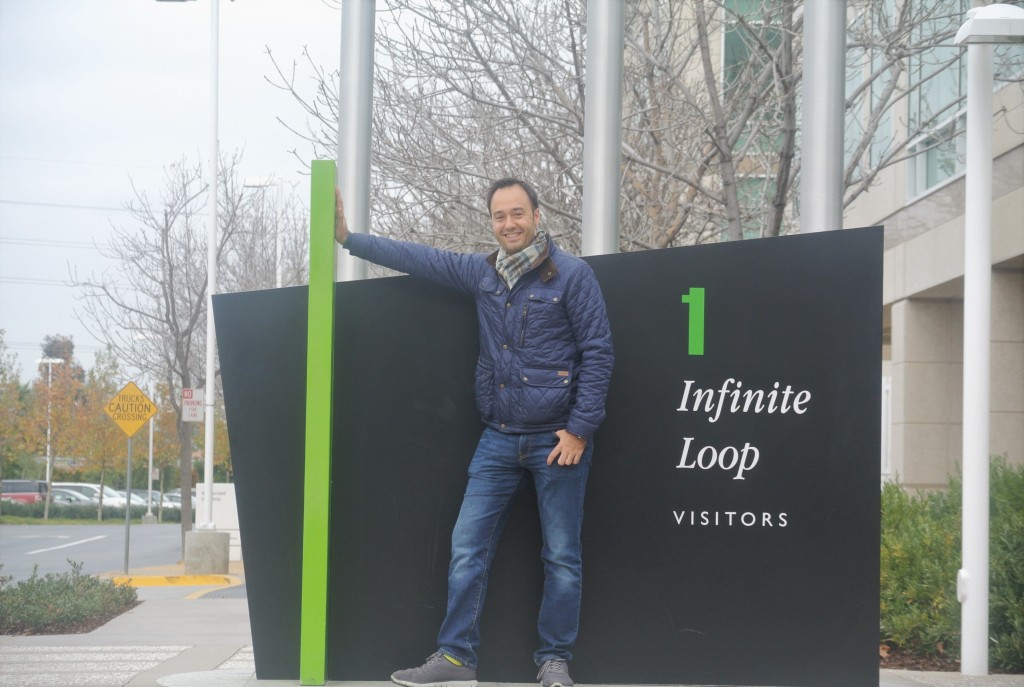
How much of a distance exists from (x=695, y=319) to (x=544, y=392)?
0.83 m

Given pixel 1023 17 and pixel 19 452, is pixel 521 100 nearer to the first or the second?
pixel 1023 17

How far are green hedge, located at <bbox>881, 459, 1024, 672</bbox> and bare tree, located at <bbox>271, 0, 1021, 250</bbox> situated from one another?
113 inches

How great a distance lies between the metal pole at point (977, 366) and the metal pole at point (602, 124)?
190 centimetres

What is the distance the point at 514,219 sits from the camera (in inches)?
198

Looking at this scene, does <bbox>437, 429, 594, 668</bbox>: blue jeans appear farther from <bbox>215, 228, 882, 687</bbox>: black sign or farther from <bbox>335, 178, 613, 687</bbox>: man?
<bbox>215, 228, 882, 687</bbox>: black sign

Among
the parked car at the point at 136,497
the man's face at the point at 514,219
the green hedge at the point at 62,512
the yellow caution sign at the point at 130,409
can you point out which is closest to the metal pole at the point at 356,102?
the man's face at the point at 514,219

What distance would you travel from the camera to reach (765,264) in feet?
17.7

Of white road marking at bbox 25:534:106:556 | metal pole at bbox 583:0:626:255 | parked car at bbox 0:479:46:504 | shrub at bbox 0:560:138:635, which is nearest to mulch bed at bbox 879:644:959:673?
metal pole at bbox 583:0:626:255

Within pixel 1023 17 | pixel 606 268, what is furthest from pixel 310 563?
pixel 1023 17

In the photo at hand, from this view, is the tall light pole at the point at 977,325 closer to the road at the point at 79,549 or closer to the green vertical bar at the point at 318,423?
the green vertical bar at the point at 318,423

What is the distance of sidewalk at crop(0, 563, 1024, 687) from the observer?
5.95m

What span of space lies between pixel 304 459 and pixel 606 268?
1486 millimetres

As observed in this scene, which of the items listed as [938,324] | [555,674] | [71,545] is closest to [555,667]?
[555,674]

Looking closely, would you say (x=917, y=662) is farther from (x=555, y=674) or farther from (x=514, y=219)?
(x=514, y=219)
